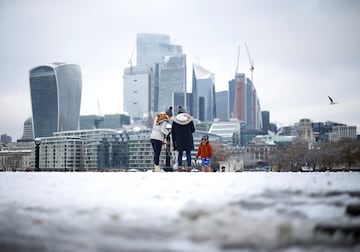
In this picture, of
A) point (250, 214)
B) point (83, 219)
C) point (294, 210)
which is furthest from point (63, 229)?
point (294, 210)

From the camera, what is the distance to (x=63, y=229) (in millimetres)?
4043

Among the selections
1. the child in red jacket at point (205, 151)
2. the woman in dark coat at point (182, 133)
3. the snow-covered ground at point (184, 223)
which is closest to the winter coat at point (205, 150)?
the child in red jacket at point (205, 151)

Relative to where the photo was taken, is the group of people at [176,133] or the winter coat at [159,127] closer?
the winter coat at [159,127]

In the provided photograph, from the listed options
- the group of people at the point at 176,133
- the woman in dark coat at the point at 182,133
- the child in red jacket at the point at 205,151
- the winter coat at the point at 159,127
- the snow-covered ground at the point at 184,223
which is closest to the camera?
the snow-covered ground at the point at 184,223

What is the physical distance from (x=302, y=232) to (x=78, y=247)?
4.84ft

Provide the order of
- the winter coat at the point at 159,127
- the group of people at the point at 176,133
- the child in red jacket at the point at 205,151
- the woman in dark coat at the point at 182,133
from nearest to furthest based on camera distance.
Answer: the winter coat at the point at 159,127 → the group of people at the point at 176,133 → the woman in dark coat at the point at 182,133 → the child in red jacket at the point at 205,151

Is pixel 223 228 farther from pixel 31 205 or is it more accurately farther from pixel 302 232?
pixel 31 205

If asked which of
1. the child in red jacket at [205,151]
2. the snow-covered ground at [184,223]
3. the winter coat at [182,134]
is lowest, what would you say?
the snow-covered ground at [184,223]

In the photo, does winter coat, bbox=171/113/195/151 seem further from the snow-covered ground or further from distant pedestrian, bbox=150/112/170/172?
the snow-covered ground

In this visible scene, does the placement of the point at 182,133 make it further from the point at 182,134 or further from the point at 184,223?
the point at 184,223

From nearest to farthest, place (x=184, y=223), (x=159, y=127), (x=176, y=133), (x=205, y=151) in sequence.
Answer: (x=184, y=223)
(x=159, y=127)
(x=176, y=133)
(x=205, y=151)

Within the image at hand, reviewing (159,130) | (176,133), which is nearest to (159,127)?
(159,130)

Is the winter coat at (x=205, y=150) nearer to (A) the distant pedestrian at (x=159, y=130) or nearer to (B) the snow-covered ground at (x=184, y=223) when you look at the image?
(A) the distant pedestrian at (x=159, y=130)

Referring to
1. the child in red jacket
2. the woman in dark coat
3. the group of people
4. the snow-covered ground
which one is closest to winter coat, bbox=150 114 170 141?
the group of people
